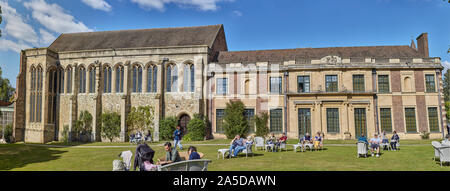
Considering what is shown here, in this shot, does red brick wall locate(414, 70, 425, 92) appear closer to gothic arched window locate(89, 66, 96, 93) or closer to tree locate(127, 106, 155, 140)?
tree locate(127, 106, 155, 140)

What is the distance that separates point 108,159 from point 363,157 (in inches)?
480

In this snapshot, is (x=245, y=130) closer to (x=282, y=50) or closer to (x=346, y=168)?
(x=282, y=50)

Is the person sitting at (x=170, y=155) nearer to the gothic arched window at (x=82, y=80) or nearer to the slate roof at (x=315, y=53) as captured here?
the slate roof at (x=315, y=53)

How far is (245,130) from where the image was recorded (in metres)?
28.2

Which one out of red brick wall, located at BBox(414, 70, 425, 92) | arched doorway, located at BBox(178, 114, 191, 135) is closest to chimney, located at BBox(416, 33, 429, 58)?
red brick wall, located at BBox(414, 70, 425, 92)

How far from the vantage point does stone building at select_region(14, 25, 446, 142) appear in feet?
88.7

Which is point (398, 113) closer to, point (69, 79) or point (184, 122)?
point (184, 122)

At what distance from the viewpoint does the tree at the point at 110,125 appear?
2952 cm

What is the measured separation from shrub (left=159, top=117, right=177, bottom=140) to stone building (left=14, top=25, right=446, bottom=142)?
63cm

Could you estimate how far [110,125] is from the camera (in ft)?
97.3

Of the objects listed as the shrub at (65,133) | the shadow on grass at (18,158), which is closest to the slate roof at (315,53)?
the shrub at (65,133)

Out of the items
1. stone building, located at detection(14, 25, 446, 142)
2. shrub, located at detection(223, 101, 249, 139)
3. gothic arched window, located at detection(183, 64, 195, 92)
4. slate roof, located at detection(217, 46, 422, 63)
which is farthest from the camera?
slate roof, located at detection(217, 46, 422, 63)

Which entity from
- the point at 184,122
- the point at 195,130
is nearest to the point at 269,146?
the point at 195,130

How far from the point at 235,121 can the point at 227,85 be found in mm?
3670
